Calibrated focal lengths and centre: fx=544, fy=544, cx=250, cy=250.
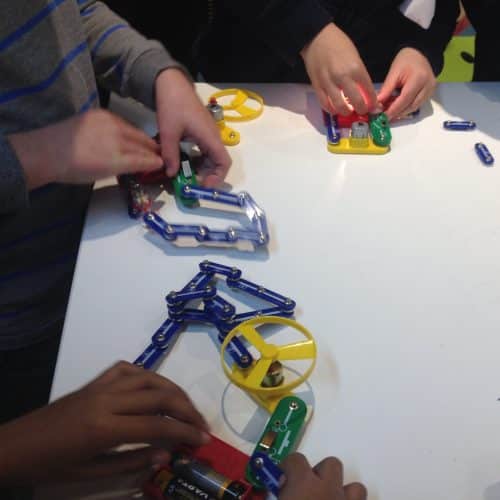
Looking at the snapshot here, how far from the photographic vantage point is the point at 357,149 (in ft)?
2.38

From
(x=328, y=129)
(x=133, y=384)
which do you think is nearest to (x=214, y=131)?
(x=328, y=129)

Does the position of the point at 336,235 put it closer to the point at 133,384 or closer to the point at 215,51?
the point at 133,384

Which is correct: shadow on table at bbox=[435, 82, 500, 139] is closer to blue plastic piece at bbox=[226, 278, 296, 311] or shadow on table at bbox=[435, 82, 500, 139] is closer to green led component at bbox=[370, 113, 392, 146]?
green led component at bbox=[370, 113, 392, 146]

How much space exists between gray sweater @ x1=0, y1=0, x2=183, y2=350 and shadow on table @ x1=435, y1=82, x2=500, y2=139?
42 centimetres

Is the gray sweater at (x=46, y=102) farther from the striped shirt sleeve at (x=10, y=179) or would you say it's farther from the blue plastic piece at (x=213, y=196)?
the blue plastic piece at (x=213, y=196)

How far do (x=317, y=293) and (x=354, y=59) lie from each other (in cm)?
38

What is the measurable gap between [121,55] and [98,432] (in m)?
0.52

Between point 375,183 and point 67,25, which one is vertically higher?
point 67,25

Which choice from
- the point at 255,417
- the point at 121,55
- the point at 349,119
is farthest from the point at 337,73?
the point at 255,417

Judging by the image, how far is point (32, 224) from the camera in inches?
25.9

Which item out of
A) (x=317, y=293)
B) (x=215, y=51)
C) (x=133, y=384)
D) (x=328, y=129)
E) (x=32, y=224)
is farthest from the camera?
(x=215, y=51)

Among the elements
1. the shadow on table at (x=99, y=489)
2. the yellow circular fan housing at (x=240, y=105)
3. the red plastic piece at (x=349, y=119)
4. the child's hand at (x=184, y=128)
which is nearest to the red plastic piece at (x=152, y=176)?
the child's hand at (x=184, y=128)

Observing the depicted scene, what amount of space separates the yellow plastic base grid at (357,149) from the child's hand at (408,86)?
79mm

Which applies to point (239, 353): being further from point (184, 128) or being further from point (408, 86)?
point (408, 86)
